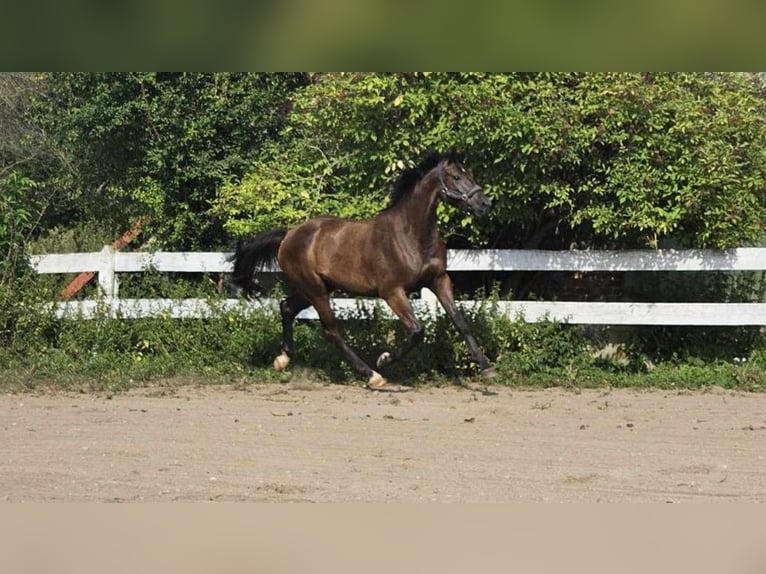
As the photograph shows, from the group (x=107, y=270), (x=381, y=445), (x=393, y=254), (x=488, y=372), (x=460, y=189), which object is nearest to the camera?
(x=381, y=445)

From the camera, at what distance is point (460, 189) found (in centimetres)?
971

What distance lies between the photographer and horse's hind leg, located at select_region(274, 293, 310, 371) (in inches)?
431

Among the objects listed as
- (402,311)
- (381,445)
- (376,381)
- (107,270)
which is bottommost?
(381,445)

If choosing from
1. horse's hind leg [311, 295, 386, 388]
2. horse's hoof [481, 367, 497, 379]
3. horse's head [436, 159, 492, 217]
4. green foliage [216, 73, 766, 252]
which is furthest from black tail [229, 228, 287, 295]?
horse's hoof [481, 367, 497, 379]

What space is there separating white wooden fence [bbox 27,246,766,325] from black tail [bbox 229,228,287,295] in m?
0.70

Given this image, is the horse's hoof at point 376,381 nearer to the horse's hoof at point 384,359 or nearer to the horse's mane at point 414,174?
the horse's hoof at point 384,359

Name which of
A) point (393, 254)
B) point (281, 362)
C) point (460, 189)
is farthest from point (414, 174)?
point (281, 362)

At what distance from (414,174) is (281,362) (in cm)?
253

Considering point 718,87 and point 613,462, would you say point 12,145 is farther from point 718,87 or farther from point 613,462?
point 613,462

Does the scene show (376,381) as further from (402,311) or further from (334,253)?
(334,253)

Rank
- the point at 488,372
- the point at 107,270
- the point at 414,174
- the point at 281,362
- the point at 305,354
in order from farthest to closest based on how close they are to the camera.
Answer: the point at 107,270, the point at 305,354, the point at 281,362, the point at 414,174, the point at 488,372

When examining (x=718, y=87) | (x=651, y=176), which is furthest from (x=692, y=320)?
(x=718, y=87)

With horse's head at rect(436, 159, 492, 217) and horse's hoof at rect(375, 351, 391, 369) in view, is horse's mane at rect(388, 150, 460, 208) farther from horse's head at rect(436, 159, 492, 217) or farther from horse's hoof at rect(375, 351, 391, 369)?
horse's hoof at rect(375, 351, 391, 369)

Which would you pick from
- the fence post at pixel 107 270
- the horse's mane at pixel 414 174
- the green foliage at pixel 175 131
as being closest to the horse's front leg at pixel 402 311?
the horse's mane at pixel 414 174
